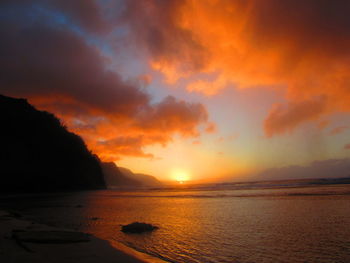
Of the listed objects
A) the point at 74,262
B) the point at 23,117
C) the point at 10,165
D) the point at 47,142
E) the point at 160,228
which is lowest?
the point at 160,228

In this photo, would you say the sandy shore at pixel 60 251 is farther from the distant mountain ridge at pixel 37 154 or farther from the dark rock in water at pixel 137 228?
the distant mountain ridge at pixel 37 154

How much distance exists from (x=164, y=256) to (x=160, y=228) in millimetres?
4778

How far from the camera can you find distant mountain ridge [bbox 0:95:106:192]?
7175cm

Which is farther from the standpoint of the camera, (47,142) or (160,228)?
(47,142)

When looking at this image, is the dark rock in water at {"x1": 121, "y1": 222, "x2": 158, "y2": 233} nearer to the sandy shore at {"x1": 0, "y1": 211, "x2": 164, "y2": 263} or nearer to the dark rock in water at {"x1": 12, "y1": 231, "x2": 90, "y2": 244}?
the dark rock in water at {"x1": 12, "y1": 231, "x2": 90, "y2": 244}

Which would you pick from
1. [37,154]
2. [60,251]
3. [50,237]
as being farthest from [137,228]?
[37,154]

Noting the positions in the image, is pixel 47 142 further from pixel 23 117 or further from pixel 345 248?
pixel 345 248

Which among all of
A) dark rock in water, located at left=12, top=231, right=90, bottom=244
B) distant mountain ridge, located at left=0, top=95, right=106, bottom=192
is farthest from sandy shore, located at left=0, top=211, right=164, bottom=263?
distant mountain ridge, located at left=0, top=95, right=106, bottom=192

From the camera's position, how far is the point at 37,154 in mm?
82188

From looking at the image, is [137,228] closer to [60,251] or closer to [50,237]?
[50,237]

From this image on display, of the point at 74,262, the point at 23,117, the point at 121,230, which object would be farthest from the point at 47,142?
the point at 74,262

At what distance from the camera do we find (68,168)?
89.9 meters

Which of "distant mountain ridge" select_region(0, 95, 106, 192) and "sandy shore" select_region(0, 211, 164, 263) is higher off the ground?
"distant mountain ridge" select_region(0, 95, 106, 192)

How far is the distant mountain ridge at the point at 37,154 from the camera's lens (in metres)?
71.8
